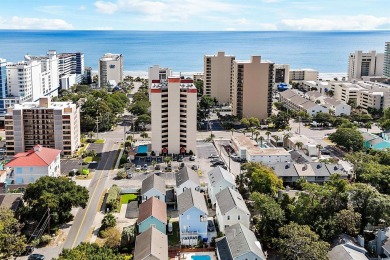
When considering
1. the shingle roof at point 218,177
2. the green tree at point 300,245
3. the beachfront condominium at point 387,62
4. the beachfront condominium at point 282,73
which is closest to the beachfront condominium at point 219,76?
the beachfront condominium at point 282,73

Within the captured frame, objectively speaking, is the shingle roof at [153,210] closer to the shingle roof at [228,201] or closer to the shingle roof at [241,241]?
the shingle roof at [228,201]

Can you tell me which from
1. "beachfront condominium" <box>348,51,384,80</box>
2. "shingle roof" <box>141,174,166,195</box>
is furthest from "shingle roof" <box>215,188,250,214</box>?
"beachfront condominium" <box>348,51,384,80</box>

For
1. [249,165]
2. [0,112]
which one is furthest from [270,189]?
[0,112]

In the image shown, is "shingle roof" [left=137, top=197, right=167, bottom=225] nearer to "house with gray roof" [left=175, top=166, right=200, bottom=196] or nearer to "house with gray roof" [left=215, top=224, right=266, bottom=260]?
"house with gray roof" [left=175, top=166, right=200, bottom=196]

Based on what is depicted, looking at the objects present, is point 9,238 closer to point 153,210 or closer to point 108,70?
point 153,210

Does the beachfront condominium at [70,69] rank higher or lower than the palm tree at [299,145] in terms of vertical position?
higher

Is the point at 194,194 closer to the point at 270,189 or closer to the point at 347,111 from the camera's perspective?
the point at 270,189
